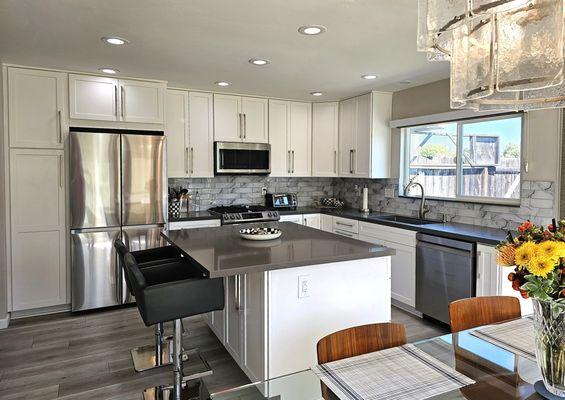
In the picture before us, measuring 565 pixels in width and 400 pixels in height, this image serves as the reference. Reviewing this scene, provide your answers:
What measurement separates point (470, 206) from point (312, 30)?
7.89ft

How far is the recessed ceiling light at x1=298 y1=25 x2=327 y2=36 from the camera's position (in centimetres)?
269

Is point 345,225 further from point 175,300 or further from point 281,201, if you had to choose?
point 175,300

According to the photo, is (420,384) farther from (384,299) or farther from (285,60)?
(285,60)

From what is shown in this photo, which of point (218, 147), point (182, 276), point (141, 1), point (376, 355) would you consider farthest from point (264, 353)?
point (218, 147)

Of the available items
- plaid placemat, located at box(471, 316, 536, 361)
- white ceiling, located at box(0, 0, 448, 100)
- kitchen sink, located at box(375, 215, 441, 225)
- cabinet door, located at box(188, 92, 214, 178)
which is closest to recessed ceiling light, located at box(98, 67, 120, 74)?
white ceiling, located at box(0, 0, 448, 100)

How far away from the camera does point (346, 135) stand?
17.2 feet

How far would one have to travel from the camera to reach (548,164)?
3123 millimetres

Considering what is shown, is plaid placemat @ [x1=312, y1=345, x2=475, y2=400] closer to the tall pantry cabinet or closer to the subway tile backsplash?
the subway tile backsplash

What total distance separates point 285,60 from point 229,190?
226 cm

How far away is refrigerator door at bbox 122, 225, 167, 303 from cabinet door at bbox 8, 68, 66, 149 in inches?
42.1

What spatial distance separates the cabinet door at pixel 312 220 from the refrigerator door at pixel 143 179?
184 centimetres

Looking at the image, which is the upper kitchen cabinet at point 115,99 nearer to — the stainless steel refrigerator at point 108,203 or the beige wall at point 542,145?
the stainless steel refrigerator at point 108,203

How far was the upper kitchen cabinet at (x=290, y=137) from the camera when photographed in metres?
5.25

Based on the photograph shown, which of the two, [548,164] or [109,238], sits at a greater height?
[548,164]
